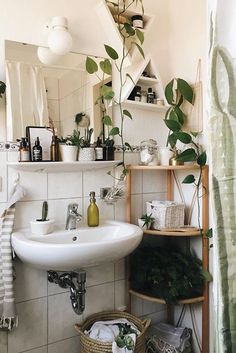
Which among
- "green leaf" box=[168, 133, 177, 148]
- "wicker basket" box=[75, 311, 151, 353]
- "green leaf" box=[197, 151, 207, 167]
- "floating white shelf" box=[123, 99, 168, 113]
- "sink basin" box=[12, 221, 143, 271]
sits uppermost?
"floating white shelf" box=[123, 99, 168, 113]

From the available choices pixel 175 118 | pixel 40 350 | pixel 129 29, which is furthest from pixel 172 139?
pixel 40 350

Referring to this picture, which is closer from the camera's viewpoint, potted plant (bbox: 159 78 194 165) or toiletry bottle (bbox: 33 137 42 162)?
toiletry bottle (bbox: 33 137 42 162)

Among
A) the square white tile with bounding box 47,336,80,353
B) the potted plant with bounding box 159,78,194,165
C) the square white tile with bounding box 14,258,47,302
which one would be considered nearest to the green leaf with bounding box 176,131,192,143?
the potted plant with bounding box 159,78,194,165

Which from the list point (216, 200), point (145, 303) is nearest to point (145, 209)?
point (145, 303)

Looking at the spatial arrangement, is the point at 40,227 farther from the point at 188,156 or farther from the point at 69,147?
the point at 188,156

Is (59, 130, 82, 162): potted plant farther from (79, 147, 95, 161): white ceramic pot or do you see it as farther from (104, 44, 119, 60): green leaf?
(104, 44, 119, 60): green leaf

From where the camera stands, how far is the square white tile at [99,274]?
1775 millimetres

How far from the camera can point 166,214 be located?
5.79 ft

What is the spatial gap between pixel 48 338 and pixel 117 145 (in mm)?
1216

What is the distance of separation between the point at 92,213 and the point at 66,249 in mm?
467

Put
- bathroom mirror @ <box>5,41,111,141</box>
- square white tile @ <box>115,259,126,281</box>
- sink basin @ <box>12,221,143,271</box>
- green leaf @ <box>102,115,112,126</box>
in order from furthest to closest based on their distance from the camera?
square white tile @ <box>115,259,126,281</box>, green leaf @ <box>102,115,112,126</box>, bathroom mirror @ <box>5,41,111,141</box>, sink basin @ <box>12,221,143,271</box>

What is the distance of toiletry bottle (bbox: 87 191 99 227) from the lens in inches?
66.5

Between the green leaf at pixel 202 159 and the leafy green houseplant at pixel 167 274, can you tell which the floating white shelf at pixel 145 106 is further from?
the leafy green houseplant at pixel 167 274

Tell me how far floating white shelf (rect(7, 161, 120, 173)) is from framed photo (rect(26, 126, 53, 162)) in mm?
50
